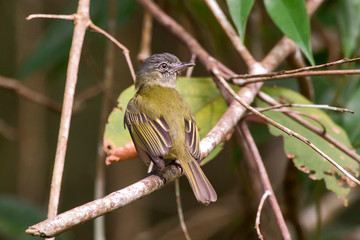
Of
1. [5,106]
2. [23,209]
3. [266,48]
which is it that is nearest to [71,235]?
[5,106]

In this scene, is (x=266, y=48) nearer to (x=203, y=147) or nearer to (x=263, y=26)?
(x=263, y=26)

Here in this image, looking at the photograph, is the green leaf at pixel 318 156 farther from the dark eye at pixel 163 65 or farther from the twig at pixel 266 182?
the dark eye at pixel 163 65

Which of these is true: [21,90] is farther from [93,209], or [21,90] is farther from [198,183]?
[93,209]

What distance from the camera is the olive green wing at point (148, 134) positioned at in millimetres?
2482

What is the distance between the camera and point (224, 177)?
6848 mm

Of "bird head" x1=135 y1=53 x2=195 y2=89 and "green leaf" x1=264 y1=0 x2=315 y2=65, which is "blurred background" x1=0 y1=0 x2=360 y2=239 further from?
"green leaf" x1=264 y1=0 x2=315 y2=65

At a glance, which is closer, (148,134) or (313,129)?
(148,134)

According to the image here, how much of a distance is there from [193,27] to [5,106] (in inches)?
150

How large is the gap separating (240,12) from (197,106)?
2.13ft

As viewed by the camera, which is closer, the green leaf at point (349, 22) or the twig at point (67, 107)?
the twig at point (67, 107)

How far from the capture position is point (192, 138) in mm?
2537

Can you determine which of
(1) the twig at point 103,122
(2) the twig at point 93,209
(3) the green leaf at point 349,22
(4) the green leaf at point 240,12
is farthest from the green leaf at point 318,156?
(1) the twig at point 103,122

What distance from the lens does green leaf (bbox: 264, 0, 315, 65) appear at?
8.75 ft

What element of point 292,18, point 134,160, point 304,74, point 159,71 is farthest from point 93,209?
point 134,160
